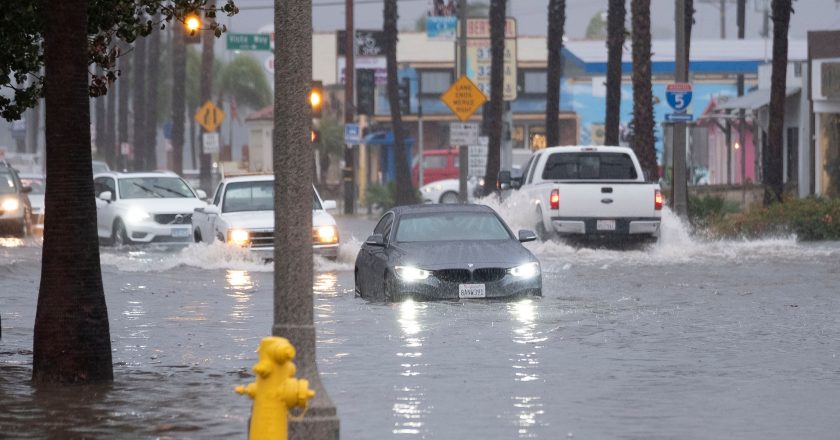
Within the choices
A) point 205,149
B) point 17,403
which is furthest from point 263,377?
point 205,149

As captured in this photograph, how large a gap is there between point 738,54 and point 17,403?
70.9 metres

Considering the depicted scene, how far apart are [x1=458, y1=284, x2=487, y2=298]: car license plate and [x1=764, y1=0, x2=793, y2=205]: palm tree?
20.0 metres

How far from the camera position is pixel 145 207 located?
33844 millimetres

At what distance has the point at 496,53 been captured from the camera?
1886 inches

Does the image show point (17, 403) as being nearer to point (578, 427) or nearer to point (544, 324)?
point (578, 427)

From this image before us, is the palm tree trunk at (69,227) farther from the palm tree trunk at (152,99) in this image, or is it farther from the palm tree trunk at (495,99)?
the palm tree trunk at (152,99)

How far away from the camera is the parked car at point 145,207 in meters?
33.6

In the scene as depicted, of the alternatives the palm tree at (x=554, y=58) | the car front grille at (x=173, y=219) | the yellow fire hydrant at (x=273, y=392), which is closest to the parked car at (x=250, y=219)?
the car front grille at (x=173, y=219)

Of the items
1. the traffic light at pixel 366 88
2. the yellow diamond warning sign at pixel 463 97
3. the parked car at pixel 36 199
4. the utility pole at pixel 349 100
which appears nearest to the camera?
the yellow diamond warning sign at pixel 463 97

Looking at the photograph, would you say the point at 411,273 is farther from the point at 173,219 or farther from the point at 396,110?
the point at 396,110

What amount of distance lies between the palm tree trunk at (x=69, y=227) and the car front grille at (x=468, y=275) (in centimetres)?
669

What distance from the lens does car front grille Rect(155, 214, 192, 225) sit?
1324 inches

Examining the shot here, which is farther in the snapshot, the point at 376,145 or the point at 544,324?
the point at 376,145

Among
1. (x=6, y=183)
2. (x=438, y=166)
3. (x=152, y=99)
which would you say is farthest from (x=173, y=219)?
(x=152, y=99)
